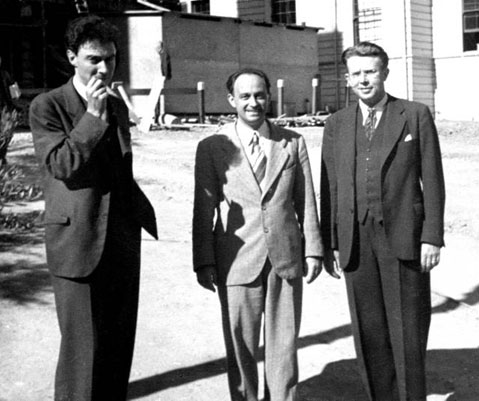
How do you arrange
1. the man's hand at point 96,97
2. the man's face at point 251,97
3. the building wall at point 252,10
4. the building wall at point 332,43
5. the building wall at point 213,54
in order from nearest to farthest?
the man's hand at point 96,97, the man's face at point 251,97, the building wall at point 213,54, the building wall at point 332,43, the building wall at point 252,10

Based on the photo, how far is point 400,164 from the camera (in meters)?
4.40

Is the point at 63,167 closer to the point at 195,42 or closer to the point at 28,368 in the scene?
the point at 28,368

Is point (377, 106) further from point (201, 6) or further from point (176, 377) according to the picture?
point (201, 6)

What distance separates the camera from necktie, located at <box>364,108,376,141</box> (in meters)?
4.50

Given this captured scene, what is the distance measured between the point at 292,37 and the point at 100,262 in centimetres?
2438

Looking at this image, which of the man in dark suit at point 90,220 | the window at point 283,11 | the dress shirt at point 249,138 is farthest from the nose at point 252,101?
the window at point 283,11

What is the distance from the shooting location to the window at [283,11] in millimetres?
31109

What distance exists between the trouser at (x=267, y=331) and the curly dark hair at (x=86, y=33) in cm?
143

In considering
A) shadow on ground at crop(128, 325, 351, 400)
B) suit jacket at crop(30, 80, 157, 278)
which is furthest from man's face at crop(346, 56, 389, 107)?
shadow on ground at crop(128, 325, 351, 400)

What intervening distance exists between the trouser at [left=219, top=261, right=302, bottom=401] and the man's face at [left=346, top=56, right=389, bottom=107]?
103 cm

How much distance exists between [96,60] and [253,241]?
1276 millimetres

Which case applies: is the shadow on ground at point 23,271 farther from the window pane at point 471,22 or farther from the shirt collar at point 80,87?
the window pane at point 471,22

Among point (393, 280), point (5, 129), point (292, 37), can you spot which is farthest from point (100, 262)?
point (292, 37)

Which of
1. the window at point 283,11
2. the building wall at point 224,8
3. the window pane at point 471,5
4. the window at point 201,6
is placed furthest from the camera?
the window at point 201,6
